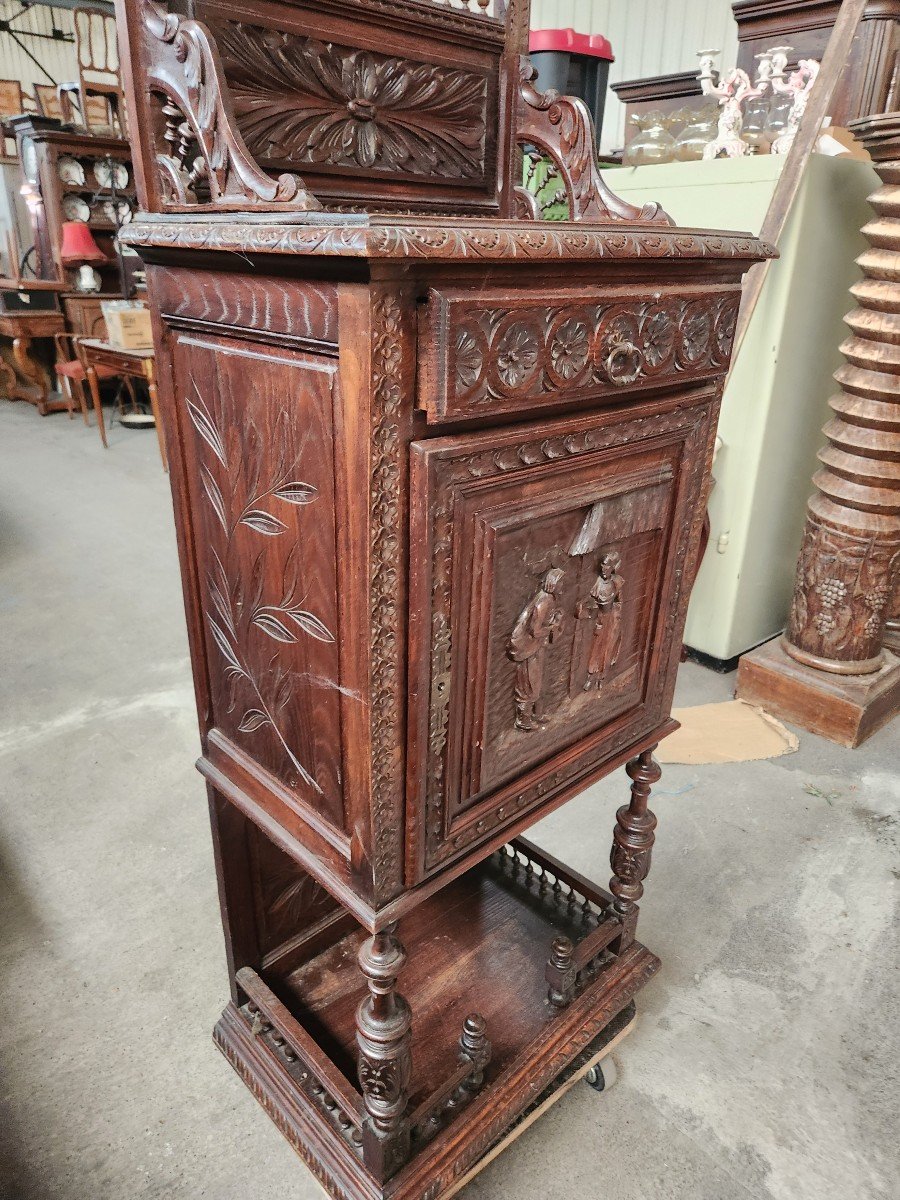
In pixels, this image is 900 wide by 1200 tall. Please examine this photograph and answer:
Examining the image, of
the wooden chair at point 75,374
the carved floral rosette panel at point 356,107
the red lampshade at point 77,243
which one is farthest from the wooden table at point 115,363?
the carved floral rosette panel at point 356,107

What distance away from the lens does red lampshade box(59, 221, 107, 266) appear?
6188mm

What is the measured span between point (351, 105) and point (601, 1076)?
4.92 feet

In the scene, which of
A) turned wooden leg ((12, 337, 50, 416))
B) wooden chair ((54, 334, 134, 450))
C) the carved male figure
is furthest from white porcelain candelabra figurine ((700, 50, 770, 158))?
turned wooden leg ((12, 337, 50, 416))

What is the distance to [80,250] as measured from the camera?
621 centimetres

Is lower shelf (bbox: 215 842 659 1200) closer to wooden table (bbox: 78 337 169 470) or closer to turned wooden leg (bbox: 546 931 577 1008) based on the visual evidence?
turned wooden leg (bbox: 546 931 577 1008)

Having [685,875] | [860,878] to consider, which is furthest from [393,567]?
[860,878]

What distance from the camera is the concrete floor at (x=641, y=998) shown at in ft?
3.93

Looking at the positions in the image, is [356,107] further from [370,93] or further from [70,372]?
[70,372]

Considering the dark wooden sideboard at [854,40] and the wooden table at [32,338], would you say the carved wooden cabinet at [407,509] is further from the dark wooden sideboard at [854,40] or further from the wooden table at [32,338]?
the wooden table at [32,338]

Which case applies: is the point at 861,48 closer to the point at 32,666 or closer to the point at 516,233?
the point at 516,233

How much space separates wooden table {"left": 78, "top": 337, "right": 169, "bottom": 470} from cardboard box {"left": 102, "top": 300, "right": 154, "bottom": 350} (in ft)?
0.19

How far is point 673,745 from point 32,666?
6.56 feet

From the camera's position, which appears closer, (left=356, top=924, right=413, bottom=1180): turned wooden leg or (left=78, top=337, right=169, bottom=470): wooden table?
(left=356, top=924, right=413, bottom=1180): turned wooden leg

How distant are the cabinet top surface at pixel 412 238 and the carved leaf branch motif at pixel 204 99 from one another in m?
0.05
